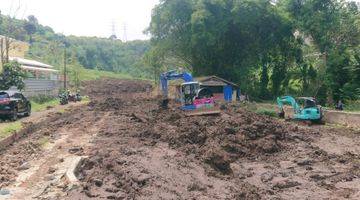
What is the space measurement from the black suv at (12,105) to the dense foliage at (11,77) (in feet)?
27.4

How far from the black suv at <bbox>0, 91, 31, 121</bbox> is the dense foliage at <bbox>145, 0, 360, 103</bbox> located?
25.8 m

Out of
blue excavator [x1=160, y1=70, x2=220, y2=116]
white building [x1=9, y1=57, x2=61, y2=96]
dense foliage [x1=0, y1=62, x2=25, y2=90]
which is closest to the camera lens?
blue excavator [x1=160, y1=70, x2=220, y2=116]

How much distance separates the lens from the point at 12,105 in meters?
26.2

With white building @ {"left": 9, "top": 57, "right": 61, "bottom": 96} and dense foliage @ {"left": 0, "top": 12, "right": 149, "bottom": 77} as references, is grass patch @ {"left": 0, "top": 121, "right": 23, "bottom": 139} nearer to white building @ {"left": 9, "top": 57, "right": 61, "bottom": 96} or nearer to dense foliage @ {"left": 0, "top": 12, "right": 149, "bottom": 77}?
white building @ {"left": 9, "top": 57, "right": 61, "bottom": 96}

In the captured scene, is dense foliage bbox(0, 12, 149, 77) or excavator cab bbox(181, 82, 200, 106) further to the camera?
dense foliage bbox(0, 12, 149, 77)

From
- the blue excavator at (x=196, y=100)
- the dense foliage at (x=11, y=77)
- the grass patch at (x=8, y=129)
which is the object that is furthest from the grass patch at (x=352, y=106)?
the dense foliage at (x=11, y=77)

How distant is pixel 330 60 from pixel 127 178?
3320cm

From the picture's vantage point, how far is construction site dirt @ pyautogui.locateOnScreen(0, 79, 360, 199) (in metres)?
12.0

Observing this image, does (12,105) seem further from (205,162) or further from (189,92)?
(205,162)

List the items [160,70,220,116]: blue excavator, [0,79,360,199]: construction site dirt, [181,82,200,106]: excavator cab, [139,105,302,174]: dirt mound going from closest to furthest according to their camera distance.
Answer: [0,79,360,199]: construction site dirt → [139,105,302,174]: dirt mound → [160,70,220,116]: blue excavator → [181,82,200,106]: excavator cab

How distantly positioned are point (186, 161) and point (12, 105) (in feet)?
46.3

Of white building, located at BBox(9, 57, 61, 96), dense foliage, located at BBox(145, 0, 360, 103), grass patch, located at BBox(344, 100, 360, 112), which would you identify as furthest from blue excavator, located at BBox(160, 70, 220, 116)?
dense foliage, located at BBox(145, 0, 360, 103)

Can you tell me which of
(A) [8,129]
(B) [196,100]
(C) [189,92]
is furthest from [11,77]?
(A) [8,129]

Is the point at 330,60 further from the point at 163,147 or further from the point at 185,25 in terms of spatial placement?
the point at 163,147
